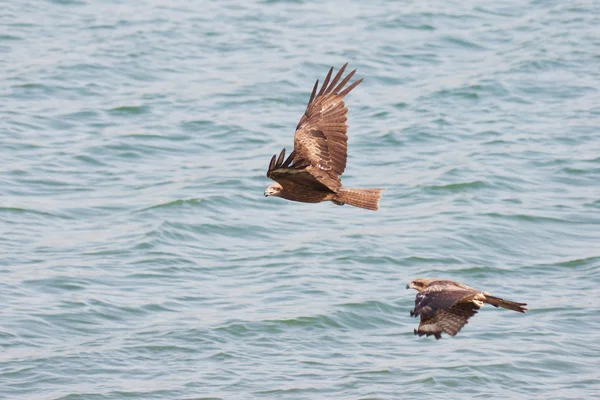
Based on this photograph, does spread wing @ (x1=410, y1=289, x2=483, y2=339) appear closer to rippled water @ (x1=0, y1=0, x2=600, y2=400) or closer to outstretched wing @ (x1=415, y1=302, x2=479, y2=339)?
outstretched wing @ (x1=415, y1=302, x2=479, y2=339)

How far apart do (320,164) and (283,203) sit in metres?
5.87

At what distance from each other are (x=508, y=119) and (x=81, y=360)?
376 inches

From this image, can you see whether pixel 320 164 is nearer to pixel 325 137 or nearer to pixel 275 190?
pixel 325 137

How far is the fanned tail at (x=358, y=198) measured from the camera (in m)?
9.45

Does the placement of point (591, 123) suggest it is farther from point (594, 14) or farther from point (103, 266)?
point (103, 266)

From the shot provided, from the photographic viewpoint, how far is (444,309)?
782 centimetres

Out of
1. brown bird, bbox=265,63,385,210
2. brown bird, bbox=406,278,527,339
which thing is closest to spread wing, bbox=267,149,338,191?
brown bird, bbox=265,63,385,210

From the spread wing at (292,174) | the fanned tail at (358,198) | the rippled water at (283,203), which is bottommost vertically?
the rippled water at (283,203)

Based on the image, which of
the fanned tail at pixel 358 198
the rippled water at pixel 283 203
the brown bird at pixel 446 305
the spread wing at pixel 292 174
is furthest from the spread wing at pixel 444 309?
the rippled water at pixel 283 203

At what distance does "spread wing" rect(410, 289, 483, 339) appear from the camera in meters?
7.78

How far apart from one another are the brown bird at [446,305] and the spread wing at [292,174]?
1456mm

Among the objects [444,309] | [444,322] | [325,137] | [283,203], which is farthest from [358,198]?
[283,203]

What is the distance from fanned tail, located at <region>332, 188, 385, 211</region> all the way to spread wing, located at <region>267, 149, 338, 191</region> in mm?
168

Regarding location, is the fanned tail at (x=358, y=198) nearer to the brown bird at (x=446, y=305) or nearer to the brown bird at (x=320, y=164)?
the brown bird at (x=320, y=164)
